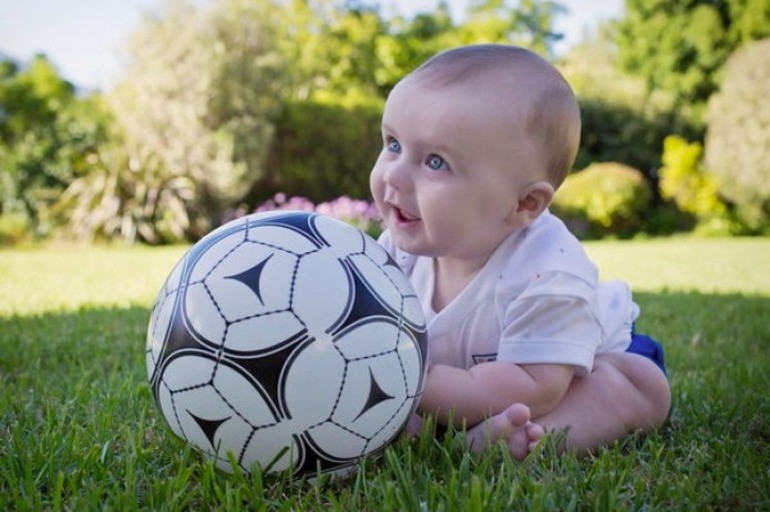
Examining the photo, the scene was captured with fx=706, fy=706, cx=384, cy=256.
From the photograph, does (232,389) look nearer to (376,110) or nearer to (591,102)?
(376,110)

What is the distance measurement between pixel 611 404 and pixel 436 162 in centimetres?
88

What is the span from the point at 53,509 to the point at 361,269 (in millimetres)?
847

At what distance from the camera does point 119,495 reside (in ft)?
4.96

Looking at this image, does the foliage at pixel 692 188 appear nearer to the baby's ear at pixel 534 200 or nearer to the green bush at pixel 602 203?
the green bush at pixel 602 203

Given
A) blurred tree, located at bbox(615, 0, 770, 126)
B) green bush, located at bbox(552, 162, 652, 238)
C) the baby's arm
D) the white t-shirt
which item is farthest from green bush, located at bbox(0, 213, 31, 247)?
blurred tree, located at bbox(615, 0, 770, 126)

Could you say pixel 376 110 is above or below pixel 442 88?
below

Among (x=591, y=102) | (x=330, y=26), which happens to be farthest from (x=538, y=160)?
(x=330, y=26)

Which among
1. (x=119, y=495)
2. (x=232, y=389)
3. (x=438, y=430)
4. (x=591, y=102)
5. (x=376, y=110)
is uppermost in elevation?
(x=232, y=389)

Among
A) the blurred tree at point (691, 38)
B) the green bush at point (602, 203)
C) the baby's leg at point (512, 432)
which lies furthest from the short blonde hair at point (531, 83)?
the blurred tree at point (691, 38)

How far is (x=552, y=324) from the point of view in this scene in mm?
1927

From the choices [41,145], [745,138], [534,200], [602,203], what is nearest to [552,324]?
[534,200]

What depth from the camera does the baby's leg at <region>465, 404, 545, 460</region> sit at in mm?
1831

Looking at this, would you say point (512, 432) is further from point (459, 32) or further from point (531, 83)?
point (459, 32)

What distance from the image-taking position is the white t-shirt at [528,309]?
1.92 metres
